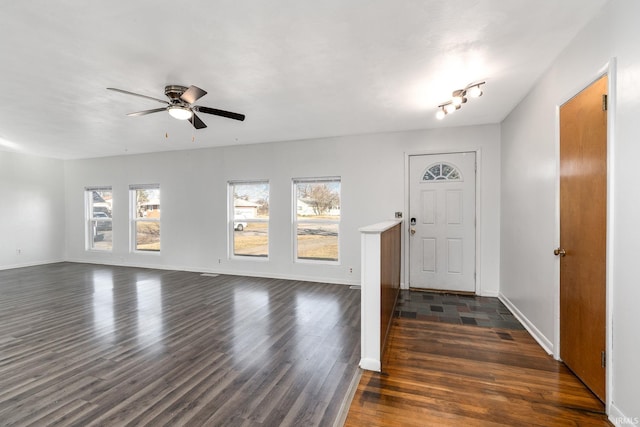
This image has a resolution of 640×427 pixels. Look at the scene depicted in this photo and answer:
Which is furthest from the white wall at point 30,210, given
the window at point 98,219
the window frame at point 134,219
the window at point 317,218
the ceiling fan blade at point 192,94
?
the ceiling fan blade at point 192,94

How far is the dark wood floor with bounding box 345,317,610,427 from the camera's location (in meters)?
1.74

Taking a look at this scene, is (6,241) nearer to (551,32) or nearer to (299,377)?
(299,377)

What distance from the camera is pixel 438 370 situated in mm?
2264

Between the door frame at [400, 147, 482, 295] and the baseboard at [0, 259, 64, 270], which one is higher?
the door frame at [400, 147, 482, 295]

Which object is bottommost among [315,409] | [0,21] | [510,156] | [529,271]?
[315,409]

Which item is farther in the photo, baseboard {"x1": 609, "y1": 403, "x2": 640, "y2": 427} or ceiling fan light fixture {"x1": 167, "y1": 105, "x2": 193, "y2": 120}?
ceiling fan light fixture {"x1": 167, "y1": 105, "x2": 193, "y2": 120}

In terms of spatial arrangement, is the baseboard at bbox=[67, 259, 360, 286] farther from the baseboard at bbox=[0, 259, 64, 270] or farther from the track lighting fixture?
the track lighting fixture

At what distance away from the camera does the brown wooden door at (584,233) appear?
1838 millimetres

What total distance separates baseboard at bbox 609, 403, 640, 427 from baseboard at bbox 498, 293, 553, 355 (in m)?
0.85

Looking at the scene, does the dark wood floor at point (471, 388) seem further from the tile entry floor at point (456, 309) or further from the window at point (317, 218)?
the window at point (317, 218)

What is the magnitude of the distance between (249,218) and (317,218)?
1498 mm

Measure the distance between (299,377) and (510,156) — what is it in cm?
370

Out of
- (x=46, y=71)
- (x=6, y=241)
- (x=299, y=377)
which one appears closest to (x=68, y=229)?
(x=6, y=241)

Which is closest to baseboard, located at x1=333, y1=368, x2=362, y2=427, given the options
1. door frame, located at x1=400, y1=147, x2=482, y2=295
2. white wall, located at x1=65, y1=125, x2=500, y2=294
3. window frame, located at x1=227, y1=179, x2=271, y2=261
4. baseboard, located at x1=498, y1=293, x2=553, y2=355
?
baseboard, located at x1=498, y1=293, x2=553, y2=355
